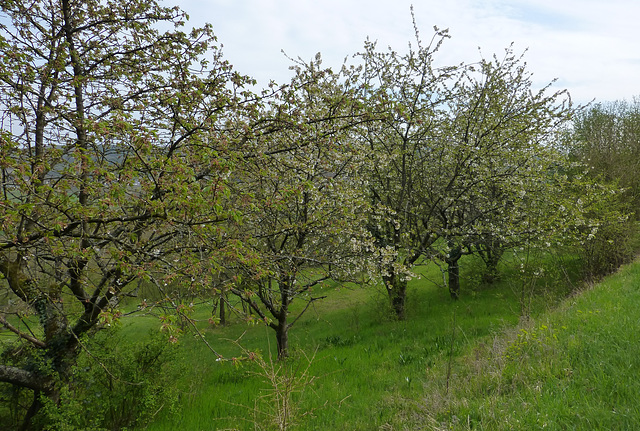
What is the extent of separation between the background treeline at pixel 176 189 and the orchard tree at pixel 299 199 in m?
0.07

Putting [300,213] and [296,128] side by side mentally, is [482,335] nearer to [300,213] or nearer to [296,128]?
[300,213]

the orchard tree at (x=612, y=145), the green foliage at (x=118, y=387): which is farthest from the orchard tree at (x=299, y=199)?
the orchard tree at (x=612, y=145)

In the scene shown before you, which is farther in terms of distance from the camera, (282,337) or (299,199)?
(282,337)

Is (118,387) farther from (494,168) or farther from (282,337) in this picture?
(494,168)

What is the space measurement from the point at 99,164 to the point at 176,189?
1878 mm

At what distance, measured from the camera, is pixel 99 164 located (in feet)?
14.7

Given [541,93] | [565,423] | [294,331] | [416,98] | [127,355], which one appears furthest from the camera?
[294,331]

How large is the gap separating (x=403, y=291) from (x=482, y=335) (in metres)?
3.38

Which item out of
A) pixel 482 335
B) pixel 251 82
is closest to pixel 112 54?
pixel 251 82

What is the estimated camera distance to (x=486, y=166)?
10.8m

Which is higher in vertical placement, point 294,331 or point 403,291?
point 403,291

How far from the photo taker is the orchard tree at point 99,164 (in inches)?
141

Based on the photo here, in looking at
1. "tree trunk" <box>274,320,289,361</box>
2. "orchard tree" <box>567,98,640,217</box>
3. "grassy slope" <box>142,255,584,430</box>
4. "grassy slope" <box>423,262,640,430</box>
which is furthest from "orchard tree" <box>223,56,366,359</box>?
"orchard tree" <box>567,98,640,217</box>

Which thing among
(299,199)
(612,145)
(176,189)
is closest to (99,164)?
(176,189)
